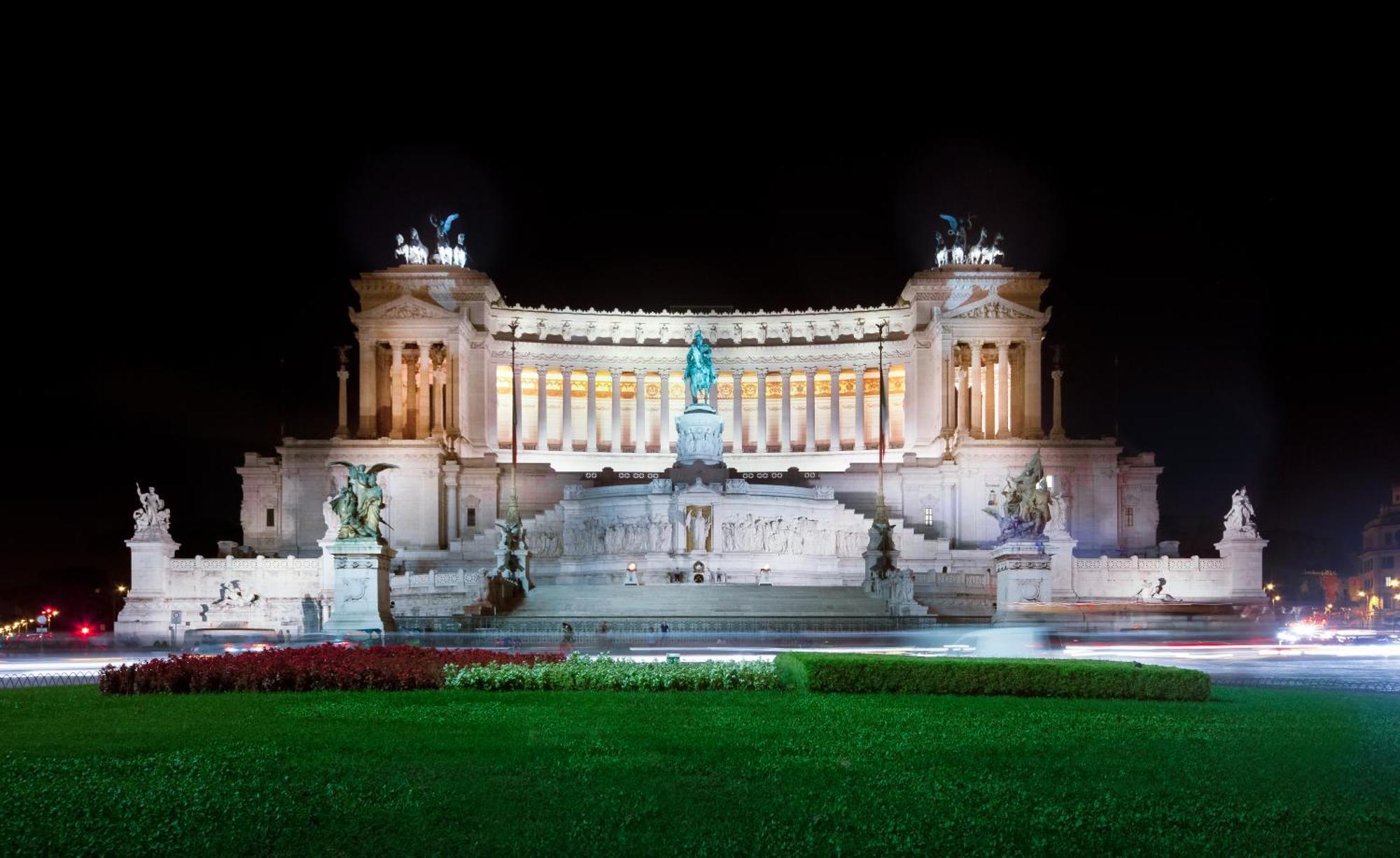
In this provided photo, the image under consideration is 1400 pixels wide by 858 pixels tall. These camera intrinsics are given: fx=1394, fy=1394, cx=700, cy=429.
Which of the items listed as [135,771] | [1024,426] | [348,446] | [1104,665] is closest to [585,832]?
[135,771]

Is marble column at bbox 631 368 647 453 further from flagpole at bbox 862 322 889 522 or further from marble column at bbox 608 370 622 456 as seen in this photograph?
flagpole at bbox 862 322 889 522

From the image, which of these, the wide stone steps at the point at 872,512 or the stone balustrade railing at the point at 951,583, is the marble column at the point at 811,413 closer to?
the wide stone steps at the point at 872,512

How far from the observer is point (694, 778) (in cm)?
1499

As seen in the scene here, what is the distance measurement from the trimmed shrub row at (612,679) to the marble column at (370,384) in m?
72.2

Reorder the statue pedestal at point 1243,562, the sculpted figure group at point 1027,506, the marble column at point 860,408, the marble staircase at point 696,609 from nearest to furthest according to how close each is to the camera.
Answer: the sculpted figure group at point 1027,506 < the marble staircase at point 696,609 < the statue pedestal at point 1243,562 < the marble column at point 860,408

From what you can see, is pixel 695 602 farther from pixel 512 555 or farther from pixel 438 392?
pixel 438 392

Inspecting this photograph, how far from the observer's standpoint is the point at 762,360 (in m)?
105

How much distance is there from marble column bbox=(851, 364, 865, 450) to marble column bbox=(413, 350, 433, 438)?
101 feet

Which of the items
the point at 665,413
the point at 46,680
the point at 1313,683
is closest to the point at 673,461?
the point at 665,413

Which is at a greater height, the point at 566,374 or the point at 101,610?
the point at 566,374

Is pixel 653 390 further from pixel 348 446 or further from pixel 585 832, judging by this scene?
pixel 585 832

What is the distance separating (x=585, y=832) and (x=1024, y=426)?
84.5 meters

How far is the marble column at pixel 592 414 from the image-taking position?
103500mm

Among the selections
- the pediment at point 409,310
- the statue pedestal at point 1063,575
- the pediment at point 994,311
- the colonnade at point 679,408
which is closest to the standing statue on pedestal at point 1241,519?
the statue pedestal at point 1063,575
